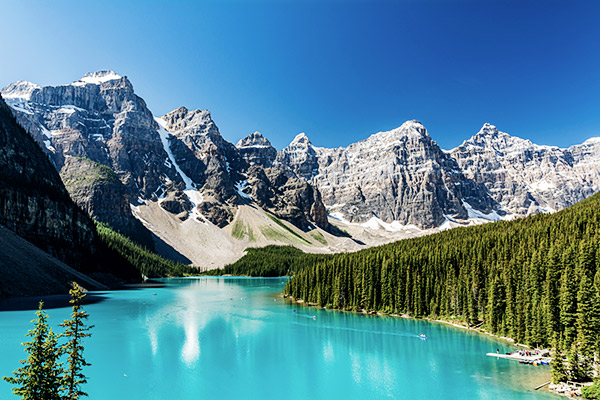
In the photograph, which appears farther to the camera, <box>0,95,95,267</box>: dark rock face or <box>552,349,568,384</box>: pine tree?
<box>0,95,95,267</box>: dark rock face

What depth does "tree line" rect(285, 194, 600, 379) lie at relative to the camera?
156 ft

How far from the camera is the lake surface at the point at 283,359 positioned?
1470 inches

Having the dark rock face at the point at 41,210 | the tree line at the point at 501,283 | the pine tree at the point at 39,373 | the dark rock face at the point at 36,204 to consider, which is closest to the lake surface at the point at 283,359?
the tree line at the point at 501,283

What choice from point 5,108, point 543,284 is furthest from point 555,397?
point 5,108

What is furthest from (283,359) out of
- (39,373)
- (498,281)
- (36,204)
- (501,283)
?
(36,204)

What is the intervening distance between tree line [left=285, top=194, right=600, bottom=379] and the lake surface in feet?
17.9

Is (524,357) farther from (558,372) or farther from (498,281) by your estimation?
(498,281)

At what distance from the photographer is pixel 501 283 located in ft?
214

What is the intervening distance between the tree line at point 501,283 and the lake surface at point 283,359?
5.45 meters

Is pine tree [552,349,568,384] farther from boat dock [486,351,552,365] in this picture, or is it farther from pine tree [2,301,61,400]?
pine tree [2,301,61,400]

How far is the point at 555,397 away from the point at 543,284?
25603 millimetres

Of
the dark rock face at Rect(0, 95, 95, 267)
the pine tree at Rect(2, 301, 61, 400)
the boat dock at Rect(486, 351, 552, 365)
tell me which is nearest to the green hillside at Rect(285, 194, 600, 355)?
the boat dock at Rect(486, 351, 552, 365)

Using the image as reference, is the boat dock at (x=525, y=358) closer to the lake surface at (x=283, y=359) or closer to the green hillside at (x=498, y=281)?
the lake surface at (x=283, y=359)

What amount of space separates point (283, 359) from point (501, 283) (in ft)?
137
